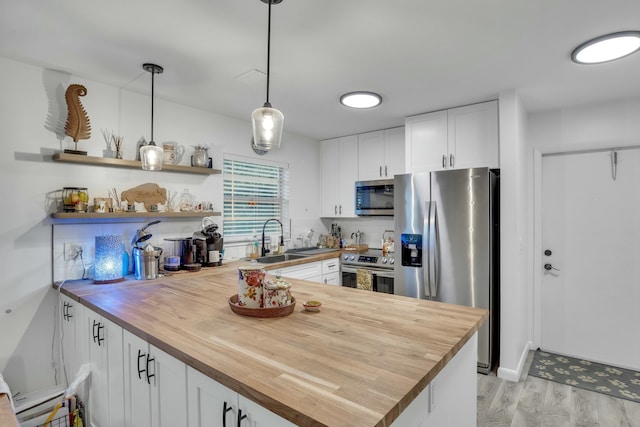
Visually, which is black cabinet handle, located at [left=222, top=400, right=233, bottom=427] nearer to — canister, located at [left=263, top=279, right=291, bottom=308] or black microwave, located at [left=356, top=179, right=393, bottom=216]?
canister, located at [left=263, top=279, right=291, bottom=308]

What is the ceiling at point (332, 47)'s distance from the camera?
1.70 meters

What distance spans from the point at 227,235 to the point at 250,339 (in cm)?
244

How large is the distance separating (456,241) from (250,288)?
2081mm

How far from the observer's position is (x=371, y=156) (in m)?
4.25

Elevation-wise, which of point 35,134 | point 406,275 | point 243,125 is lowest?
point 406,275

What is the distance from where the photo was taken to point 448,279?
3.02 m

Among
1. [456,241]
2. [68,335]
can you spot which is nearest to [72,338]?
[68,335]

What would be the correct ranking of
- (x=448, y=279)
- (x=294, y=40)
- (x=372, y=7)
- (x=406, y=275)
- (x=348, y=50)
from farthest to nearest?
(x=406, y=275) < (x=448, y=279) < (x=348, y=50) < (x=294, y=40) < (x=372, y=7)

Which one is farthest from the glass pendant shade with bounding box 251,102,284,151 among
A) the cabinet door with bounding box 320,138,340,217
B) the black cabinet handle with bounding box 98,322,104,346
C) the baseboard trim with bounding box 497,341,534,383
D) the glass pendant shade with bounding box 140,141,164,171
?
the cabinet door with bounding box 320,138,340,217

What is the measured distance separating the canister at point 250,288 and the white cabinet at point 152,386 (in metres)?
0.40

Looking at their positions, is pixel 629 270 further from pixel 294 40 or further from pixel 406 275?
pixel 294 40

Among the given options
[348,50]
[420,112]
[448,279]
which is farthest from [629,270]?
[348,50]

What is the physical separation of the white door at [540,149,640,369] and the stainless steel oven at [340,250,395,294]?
1611 mm

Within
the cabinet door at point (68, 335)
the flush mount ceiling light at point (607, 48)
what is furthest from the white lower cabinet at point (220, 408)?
the flush mount ceiling light at point (607, 48)
